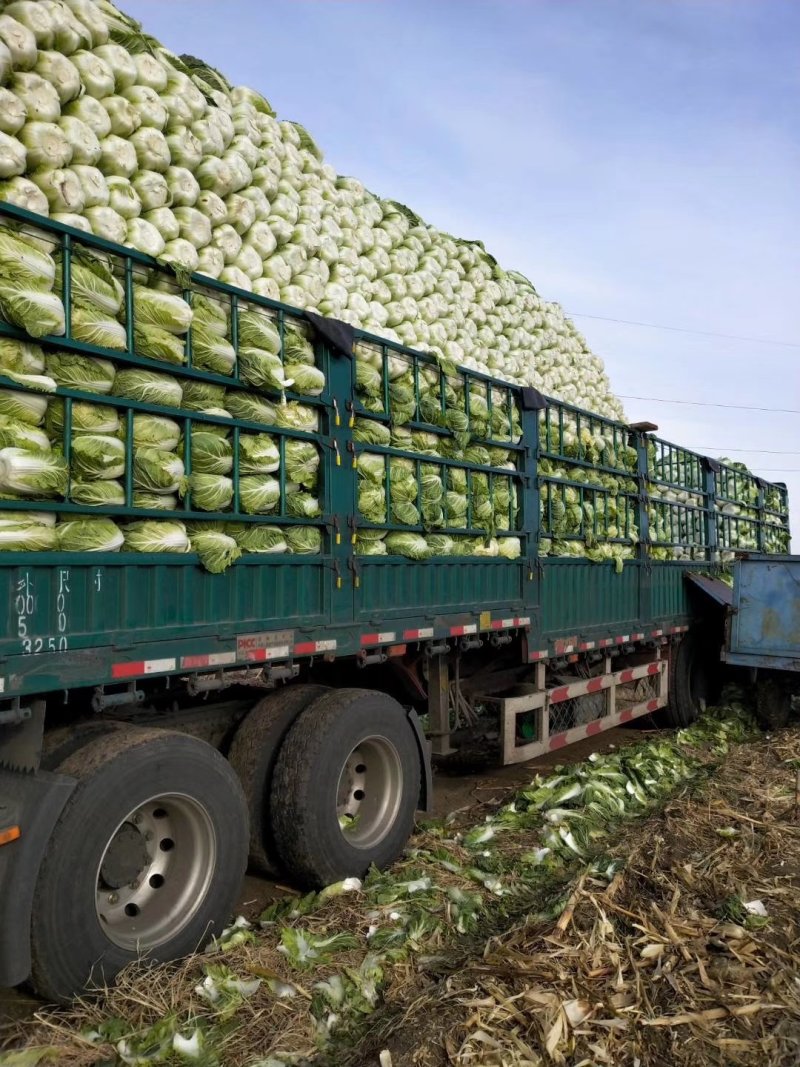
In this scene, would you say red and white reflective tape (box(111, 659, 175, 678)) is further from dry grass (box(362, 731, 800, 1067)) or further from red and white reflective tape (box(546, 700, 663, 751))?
red and white reflective tape (box(546, 700, 663, 751))

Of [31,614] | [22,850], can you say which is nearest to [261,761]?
[22,850]

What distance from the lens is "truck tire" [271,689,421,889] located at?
4.50 metres

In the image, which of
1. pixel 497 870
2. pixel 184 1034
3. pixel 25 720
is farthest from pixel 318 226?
pixel 184 1034

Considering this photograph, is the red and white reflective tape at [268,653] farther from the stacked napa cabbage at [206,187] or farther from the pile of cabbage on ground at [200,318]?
the stacked napa cabbage at [206,187]

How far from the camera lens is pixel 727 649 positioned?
9.41 m

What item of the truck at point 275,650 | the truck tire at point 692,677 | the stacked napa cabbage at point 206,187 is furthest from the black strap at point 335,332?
the truck tire at point 692,677

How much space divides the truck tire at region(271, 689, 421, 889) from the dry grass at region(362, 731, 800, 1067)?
1.11 metres

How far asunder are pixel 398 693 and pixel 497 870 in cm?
151

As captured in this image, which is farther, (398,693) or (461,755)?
(461,755)

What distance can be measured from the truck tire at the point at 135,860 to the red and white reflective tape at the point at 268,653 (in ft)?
1.68

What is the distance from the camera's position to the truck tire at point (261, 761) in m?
4.55

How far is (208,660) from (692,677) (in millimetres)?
8090

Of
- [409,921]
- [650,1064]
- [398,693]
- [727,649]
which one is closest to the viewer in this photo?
[650,1064]

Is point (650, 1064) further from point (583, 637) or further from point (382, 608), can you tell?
point (583, 637)
